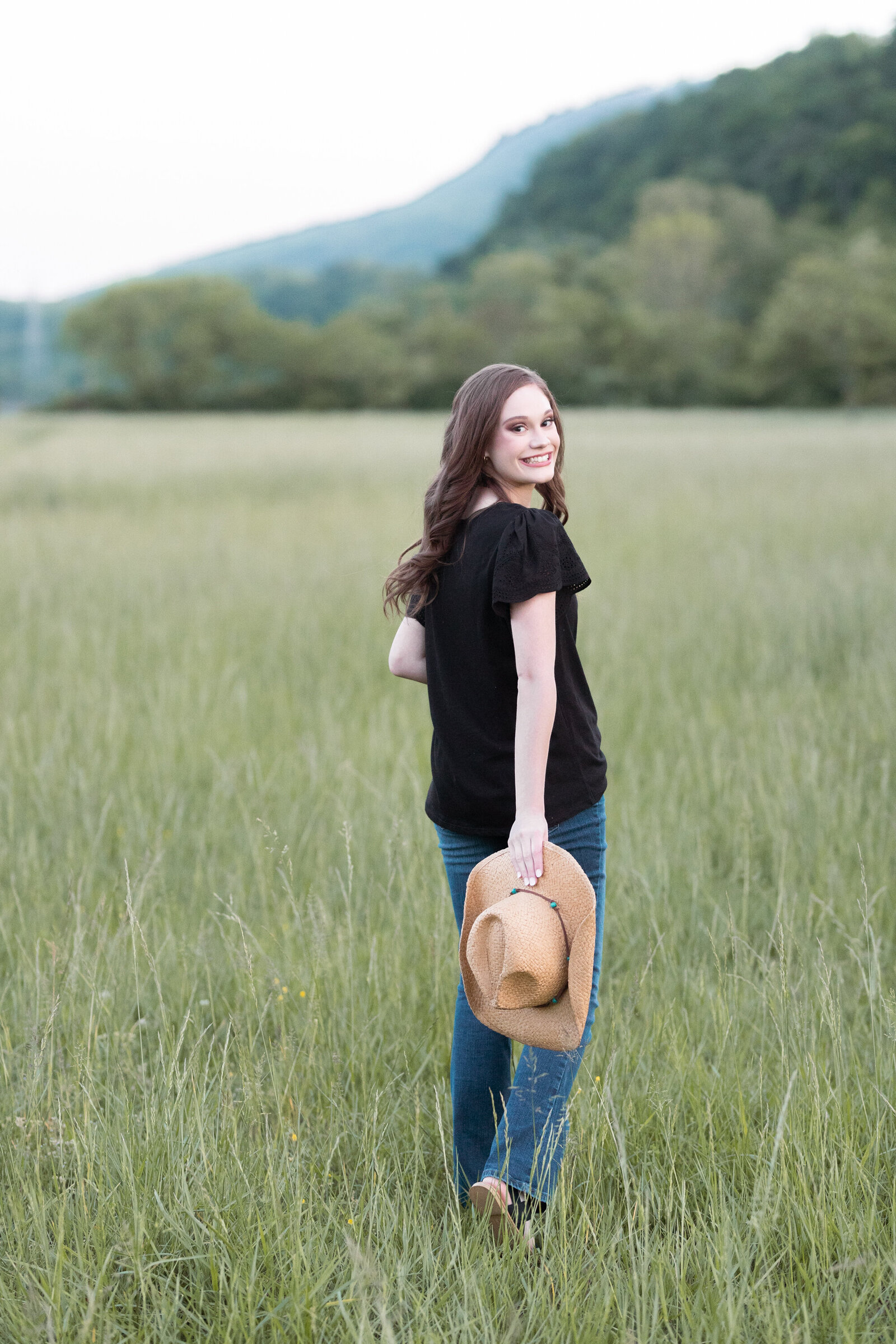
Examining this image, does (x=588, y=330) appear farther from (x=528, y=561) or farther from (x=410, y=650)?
(x=528, y=561)

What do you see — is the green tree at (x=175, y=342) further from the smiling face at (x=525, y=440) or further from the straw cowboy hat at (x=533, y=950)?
the straw cowboy hat at (x=533, y=950)

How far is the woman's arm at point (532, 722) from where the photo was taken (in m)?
1.93

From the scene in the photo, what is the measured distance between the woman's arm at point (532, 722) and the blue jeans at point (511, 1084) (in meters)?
0.20

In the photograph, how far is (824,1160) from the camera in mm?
2119

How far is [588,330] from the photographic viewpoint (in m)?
78.8

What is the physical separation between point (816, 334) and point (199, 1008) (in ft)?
239

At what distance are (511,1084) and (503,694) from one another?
88 centimetres

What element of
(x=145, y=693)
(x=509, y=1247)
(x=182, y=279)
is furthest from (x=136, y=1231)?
(x=182, y=279)

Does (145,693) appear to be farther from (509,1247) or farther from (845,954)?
(509,1247)

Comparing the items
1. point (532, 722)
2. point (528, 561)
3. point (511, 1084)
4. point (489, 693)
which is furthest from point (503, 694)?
point (511, 1084)

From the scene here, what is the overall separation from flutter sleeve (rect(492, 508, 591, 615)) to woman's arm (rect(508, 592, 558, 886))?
0.03m

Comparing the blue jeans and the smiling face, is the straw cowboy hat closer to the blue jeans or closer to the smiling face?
the blue jeans

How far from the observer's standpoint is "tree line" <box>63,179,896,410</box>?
70.0m

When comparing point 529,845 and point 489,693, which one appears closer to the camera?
point 529,845
